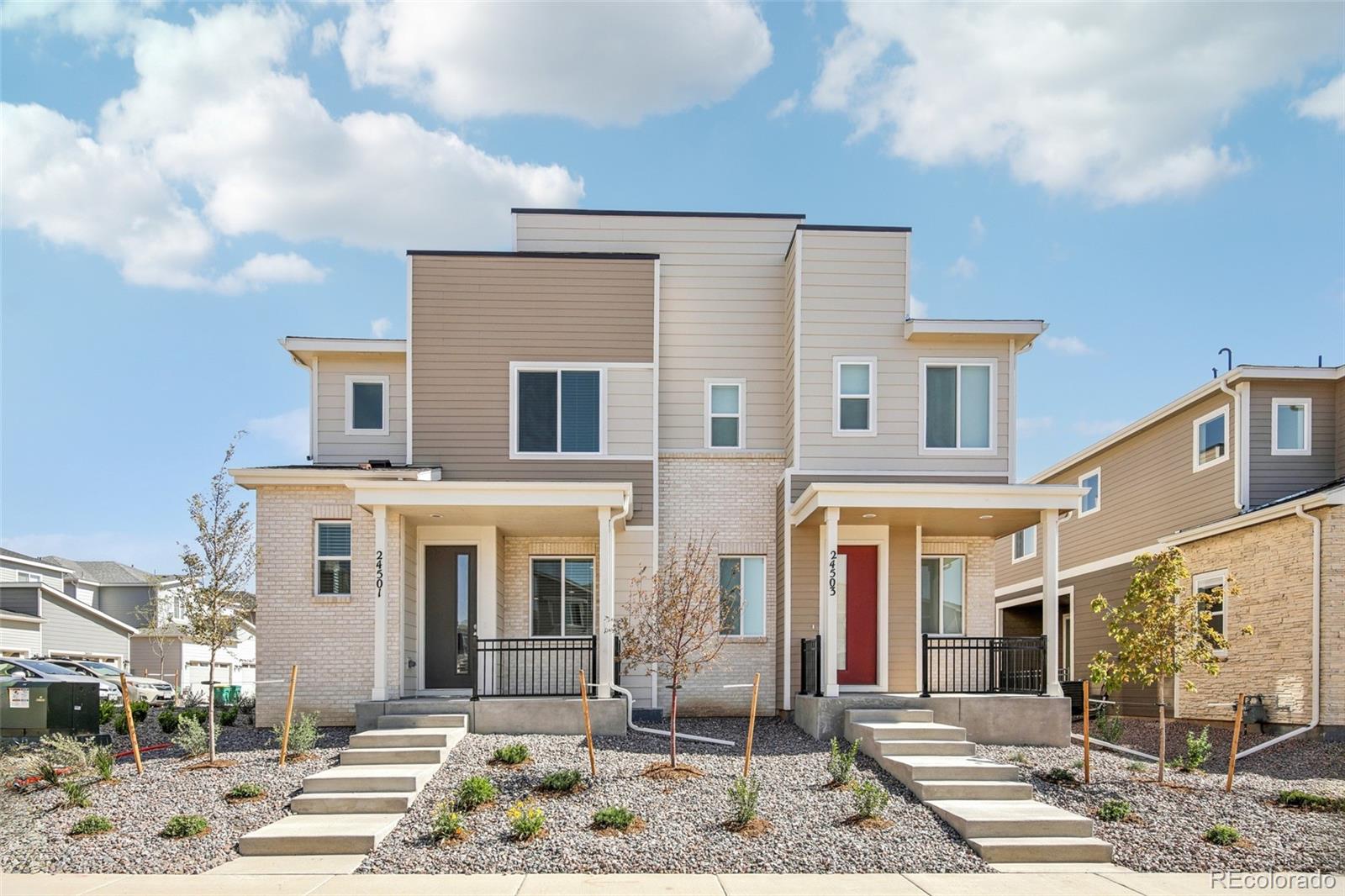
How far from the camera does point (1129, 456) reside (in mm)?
22562

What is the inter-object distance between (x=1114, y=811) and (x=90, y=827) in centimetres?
988

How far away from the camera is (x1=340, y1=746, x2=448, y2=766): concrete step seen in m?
12.2

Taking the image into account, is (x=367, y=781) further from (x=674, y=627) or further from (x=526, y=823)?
(x=674, y=627)

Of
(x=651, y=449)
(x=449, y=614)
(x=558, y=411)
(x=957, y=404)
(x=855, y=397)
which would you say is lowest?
(x=449, y=614)

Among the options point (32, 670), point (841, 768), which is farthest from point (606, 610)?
point (32, 670)

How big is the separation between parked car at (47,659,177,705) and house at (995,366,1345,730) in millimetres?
21434

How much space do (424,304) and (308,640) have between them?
5.54m

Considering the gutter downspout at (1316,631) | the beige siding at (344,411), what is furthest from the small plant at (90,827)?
the gutter downspout at (1316,631)

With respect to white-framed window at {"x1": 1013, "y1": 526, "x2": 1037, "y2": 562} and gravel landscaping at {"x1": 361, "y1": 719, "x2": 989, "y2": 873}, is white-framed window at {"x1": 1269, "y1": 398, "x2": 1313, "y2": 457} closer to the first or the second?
white-framed window at {"x1": 1013, "y1": 526, "x2": 1037, "y2": 562}

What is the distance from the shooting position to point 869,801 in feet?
33.7

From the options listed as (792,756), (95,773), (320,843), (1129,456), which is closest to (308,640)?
(95,773)

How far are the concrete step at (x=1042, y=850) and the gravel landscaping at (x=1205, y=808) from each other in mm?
215

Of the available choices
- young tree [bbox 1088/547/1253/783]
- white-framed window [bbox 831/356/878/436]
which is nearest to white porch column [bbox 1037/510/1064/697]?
young tree [bbox 1088/547/1253/783]

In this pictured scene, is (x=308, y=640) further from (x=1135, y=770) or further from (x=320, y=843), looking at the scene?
(x=1135, y=770)
